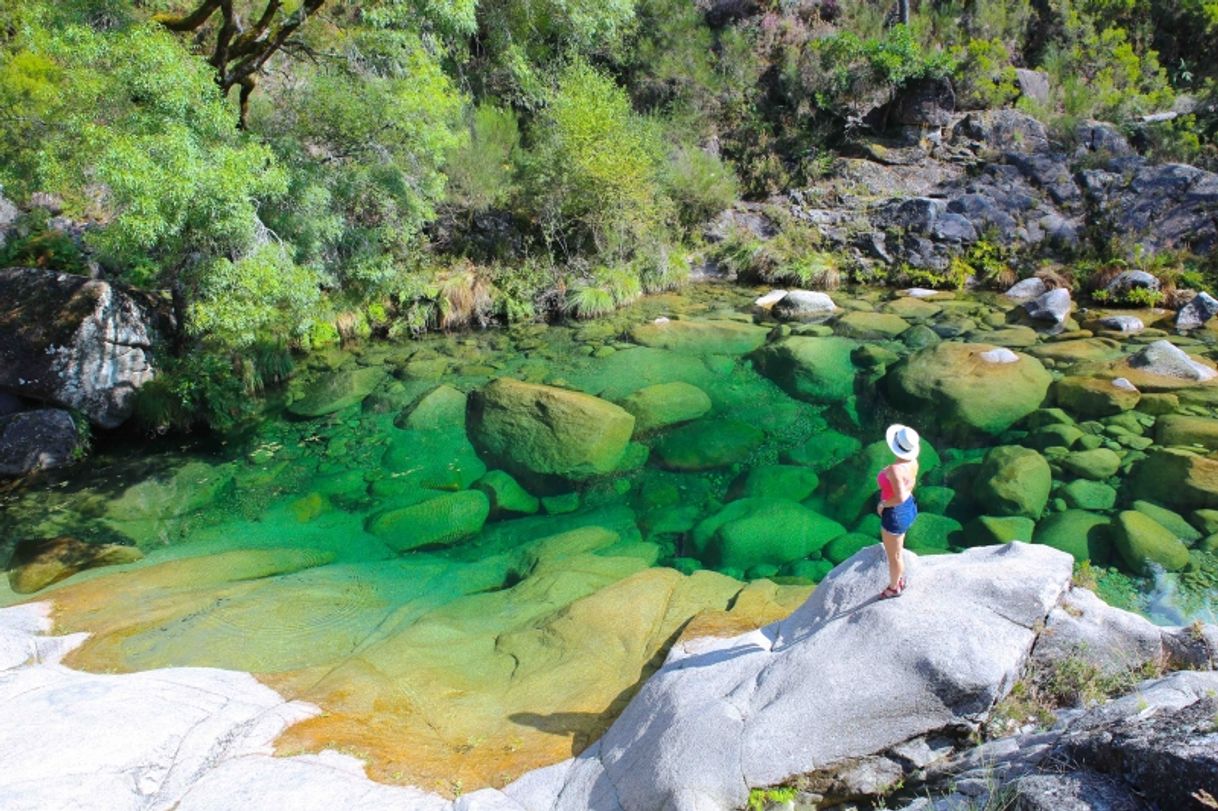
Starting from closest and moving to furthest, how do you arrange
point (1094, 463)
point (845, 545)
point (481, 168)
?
1. point (845, 545)
2. point (1094, 463)
3. point (481, 168)

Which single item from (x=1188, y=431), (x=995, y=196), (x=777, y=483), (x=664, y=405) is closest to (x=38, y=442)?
(x=664, y=405)

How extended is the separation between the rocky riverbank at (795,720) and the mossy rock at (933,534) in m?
2.84

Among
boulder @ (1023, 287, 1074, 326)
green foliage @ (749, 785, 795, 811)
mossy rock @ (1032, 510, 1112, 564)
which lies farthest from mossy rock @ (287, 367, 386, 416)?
boulder @ (1023, 287, 1074, 326)

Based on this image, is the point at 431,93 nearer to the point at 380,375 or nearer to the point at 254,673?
the point at 380,375

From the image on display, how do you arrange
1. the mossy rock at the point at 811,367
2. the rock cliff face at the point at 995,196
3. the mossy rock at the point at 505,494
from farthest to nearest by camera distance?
1. the rock cliff face at the point at 995,196
2. the mossy rock at the point at 811,367
3. the mossy rock at the point at 505,494

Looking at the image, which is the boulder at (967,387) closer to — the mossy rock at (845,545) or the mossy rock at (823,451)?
the mossy rock at (823,451)

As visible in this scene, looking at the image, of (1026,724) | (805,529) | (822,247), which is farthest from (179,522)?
(822,247)

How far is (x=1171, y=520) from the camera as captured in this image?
24.0ft

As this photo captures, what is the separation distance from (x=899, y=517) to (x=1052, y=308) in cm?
1282

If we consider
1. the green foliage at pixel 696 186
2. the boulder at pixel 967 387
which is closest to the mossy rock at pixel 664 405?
the boulder at pixel 967 387

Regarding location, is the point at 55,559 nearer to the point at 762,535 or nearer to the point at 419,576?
the point at 419,576

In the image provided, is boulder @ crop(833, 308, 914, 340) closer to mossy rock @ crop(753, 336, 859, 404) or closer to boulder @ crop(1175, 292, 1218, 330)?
mossy rock @ crop(753, 336, 859, 404)

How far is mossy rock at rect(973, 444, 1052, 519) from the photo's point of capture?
25.6 feet

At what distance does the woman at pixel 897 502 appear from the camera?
174 inches
